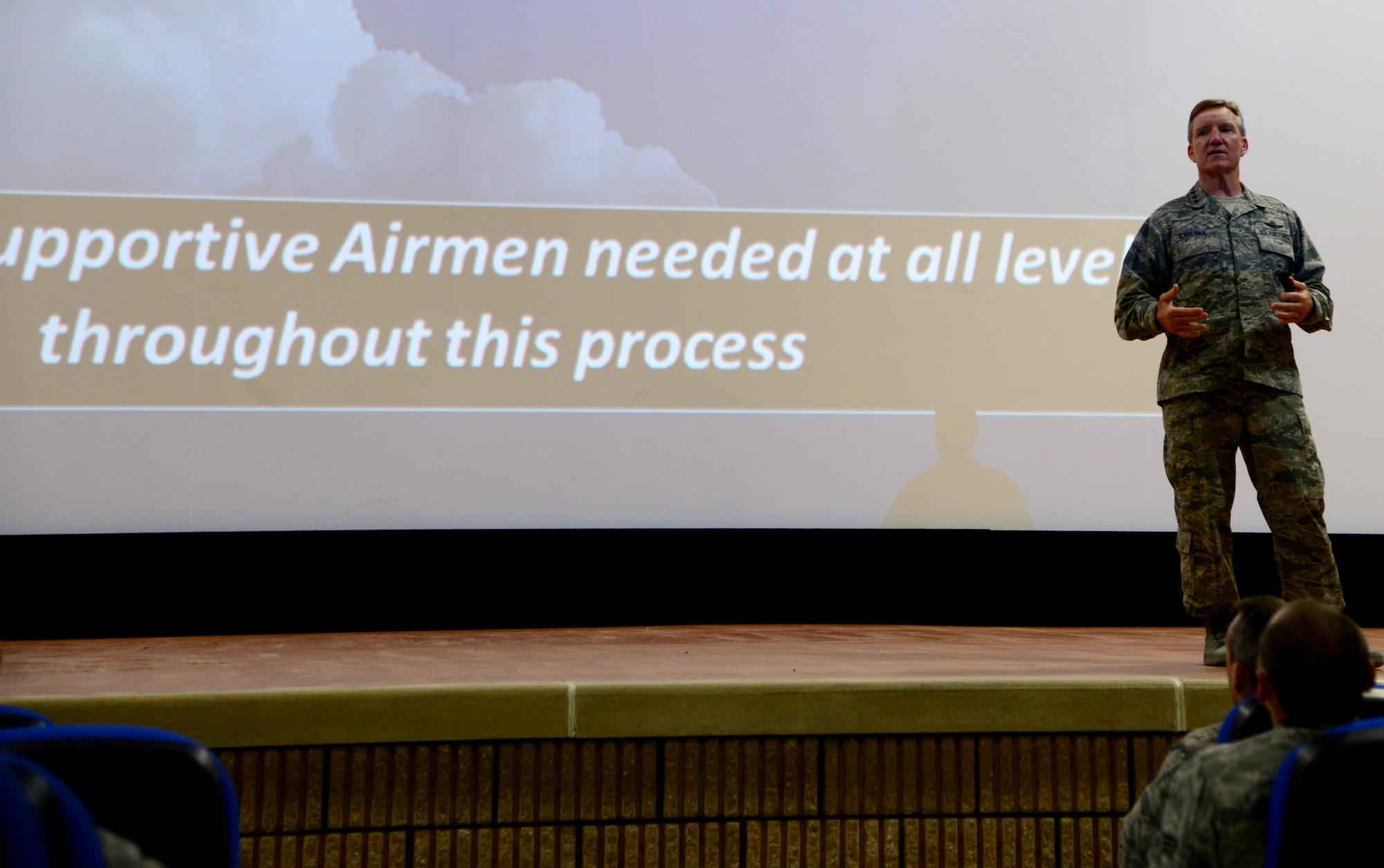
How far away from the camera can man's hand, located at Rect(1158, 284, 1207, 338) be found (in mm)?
2424

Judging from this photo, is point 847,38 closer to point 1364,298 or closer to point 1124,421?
point 1124,421

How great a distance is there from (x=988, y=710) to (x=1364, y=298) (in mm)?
2824

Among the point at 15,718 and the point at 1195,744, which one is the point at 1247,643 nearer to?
the point at 1195,744

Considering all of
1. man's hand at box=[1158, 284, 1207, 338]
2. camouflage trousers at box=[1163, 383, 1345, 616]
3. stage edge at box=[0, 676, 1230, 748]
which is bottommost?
stage edge at box=[0, 676, 1230, 748]

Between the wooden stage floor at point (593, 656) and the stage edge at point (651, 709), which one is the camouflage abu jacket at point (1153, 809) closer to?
the stage edge at point (651, 709)

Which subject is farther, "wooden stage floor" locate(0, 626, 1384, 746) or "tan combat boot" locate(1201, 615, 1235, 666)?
"tan combat boot" locate(1201, 615, 1235, 666)

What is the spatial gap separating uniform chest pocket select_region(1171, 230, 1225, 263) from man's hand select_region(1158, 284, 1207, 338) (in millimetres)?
156

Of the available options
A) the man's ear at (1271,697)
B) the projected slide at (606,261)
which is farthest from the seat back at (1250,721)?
the projected slide at (606,261)

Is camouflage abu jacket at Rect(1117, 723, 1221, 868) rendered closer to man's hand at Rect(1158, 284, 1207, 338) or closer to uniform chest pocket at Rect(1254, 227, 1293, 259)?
man's hand at Rect(1158, 284, 1207, 338)

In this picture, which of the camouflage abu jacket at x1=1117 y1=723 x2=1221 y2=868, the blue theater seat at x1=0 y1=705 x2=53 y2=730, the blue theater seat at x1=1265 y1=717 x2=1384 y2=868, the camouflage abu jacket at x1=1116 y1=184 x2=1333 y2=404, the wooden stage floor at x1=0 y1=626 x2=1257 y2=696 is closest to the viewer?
the blue theater seat at x1=1265 y1=717 x2=1384 y2=868

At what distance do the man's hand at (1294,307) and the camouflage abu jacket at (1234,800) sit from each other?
1742 mm

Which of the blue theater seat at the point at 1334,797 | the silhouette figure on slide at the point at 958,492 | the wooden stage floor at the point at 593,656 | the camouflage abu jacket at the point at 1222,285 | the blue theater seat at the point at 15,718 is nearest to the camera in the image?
the blue theater seat at the point at 1334,797

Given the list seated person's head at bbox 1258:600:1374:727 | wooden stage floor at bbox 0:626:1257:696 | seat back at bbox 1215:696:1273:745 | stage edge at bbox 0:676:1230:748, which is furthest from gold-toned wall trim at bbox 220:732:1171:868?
seated person's head at bbox 1258:600:1374:727

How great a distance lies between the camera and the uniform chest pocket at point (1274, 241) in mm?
2541
